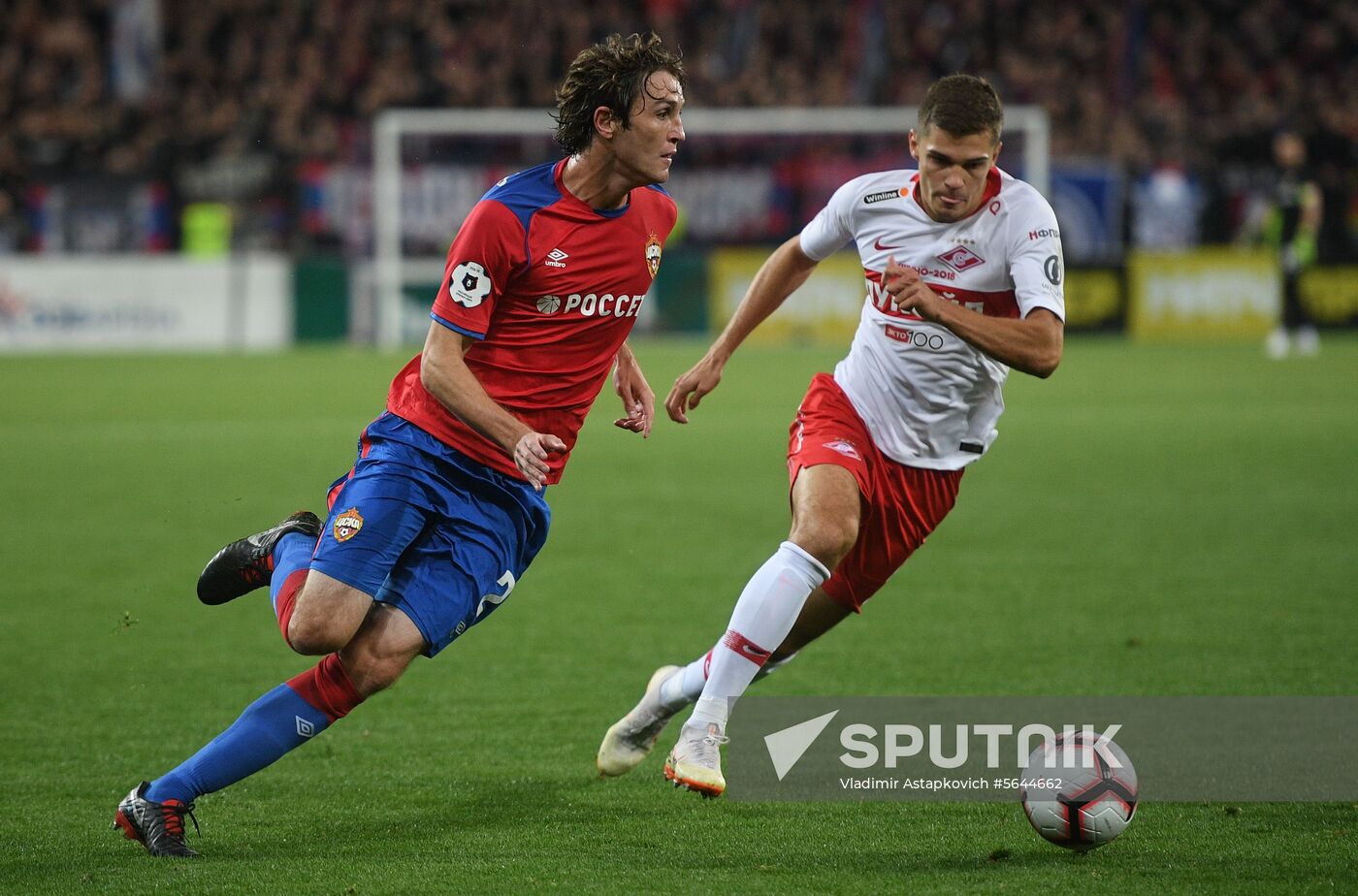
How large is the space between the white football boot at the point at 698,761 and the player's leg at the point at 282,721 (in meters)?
0.75

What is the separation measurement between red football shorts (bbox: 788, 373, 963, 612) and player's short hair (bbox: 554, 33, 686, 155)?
1141mm

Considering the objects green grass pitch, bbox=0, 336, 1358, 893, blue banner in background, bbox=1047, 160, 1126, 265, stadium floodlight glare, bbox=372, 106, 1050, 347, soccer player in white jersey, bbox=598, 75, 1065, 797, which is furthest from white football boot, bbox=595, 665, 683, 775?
blue banner in background, bbox=1047, 160, 1126, 265

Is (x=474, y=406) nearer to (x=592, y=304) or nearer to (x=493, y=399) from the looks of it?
(x=493, y=399)

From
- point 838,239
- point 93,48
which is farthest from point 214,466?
point 93,48

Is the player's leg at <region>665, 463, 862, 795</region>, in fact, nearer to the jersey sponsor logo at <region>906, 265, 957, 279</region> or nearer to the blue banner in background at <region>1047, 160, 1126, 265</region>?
the jersey sponsor logo at <region>906, 265, 957, 279</region>

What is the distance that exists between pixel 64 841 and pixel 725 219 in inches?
791

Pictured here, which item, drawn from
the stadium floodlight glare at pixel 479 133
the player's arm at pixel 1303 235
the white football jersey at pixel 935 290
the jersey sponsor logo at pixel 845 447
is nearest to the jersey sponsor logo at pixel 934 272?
the white football jersey at pixel 935 290

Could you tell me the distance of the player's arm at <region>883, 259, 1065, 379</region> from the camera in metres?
4.46

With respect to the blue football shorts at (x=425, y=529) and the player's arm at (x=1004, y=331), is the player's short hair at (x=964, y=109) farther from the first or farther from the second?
the blue football shorts at (x=425, y=529)

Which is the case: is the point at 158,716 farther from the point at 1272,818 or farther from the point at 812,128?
the point at 812,128

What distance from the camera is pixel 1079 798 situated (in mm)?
4148

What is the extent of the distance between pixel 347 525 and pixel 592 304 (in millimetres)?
896

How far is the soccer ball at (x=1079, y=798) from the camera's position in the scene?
4.14 meters

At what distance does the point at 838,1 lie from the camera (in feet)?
95.0
